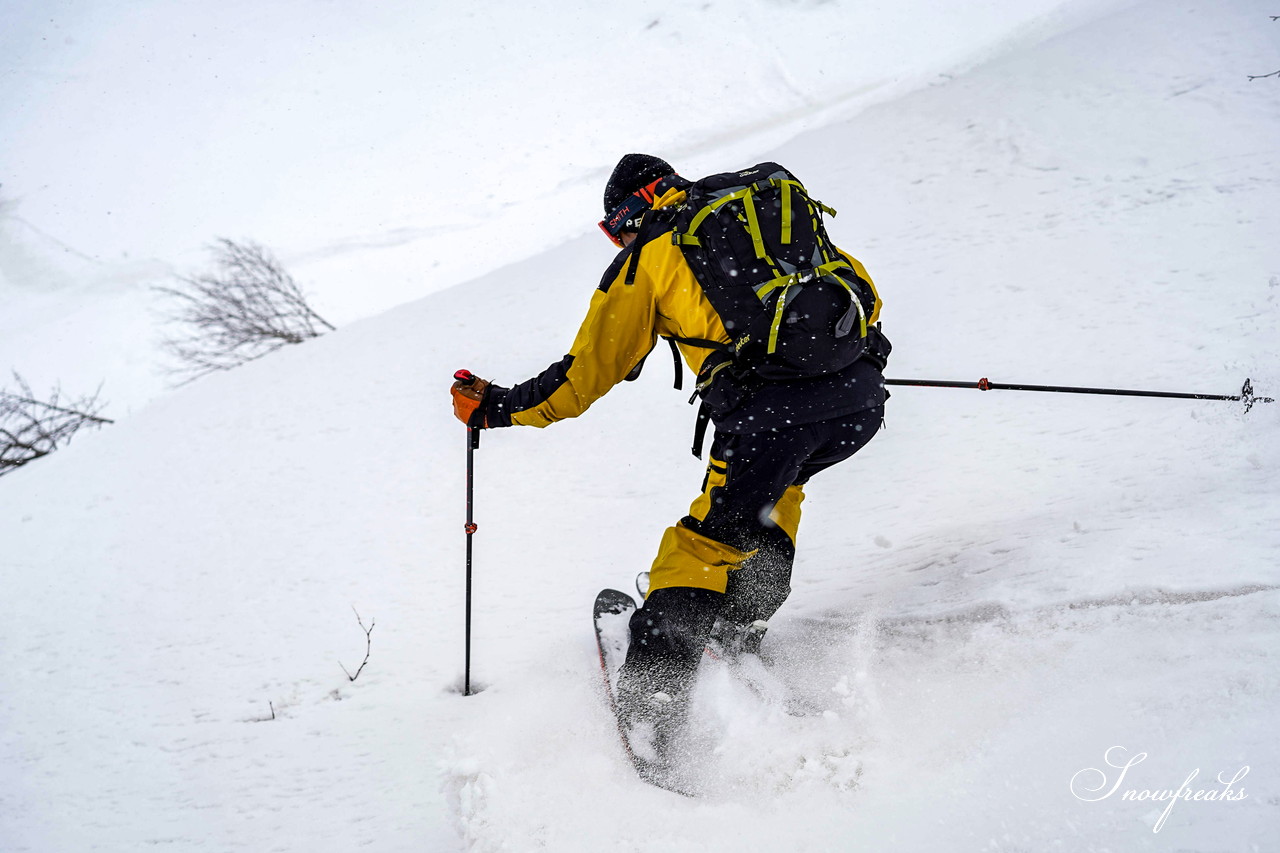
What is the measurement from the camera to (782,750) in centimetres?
250

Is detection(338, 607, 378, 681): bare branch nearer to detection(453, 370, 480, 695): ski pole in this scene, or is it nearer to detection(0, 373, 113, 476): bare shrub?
detection(453, 370, 480, 695): ski pole

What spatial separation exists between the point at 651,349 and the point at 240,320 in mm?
11990

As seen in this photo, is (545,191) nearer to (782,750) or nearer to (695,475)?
(695,475)

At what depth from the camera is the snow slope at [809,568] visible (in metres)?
2.24

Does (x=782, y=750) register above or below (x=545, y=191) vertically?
below

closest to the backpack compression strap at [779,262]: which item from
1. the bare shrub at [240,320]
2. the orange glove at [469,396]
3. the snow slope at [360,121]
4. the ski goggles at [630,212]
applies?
the ski goggles at [630,212]

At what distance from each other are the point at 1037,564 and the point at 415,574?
3.48 meters

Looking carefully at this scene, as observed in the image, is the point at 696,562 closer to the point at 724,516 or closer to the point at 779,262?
the point at 724,516

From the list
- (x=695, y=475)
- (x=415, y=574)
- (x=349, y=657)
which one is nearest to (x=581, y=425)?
(x=695, y=475)

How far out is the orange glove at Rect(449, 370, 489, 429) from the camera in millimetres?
2689

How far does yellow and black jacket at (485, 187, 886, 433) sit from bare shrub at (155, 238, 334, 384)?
10710mm

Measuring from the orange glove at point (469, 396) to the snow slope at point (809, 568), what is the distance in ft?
4.21

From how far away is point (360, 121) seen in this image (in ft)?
56.2

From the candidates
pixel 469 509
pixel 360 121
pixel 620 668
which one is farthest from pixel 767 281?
pixel 360 121
